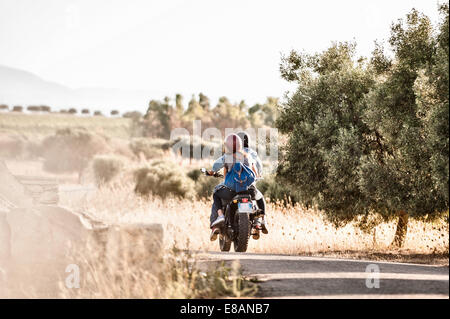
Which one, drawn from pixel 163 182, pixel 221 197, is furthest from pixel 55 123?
Result: pixel 221 197

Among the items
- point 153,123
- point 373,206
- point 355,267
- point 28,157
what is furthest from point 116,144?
point 355,267

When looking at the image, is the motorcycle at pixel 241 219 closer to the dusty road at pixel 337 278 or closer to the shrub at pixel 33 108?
the dusty road at pixel 337 278

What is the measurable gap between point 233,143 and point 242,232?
189 cm

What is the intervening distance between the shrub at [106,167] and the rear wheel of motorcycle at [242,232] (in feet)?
101

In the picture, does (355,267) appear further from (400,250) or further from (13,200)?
(13,200)

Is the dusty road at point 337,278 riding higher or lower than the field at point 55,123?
lower

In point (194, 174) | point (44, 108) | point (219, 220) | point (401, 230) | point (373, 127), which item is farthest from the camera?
point (44, 108)

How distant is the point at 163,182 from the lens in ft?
98.6

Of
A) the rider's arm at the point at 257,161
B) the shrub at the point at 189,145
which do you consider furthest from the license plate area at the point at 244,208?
the shrub at the point at 189,145

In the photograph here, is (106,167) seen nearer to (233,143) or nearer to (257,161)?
(257,161)

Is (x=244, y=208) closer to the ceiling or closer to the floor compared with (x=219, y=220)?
closer to the ceiling

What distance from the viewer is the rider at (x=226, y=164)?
11.5 metres

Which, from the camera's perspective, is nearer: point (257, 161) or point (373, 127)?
point (257, 161)
